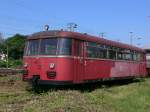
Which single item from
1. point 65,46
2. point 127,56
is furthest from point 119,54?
point 65,46

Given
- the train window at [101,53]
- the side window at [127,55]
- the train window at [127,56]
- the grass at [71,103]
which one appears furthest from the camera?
the train window at [127,56]

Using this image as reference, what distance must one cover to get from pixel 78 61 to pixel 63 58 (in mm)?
1036

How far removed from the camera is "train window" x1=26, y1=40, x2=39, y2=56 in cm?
1833

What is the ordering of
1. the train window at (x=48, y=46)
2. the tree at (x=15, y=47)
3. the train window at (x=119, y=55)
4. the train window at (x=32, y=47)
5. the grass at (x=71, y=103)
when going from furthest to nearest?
the tree at (x=15, y=47)
the train window at (x=119, y=55)
the train window at (x=32, y=47)
the train window at (x=48, y=46)
the grass at (x=71, y=103)

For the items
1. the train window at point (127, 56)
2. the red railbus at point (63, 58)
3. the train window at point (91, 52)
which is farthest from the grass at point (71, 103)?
the train window at point (127, 56)

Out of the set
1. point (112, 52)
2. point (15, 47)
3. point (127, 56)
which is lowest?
point (127, 56)

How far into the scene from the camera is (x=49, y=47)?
1778 cm

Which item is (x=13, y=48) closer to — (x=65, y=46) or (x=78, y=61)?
(x=78, y=61)

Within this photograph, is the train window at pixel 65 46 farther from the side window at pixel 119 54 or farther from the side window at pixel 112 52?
the side window at pixel 119 54

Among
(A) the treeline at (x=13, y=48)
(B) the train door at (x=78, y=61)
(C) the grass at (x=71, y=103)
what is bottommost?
(C) the grass at (x=71, y=103)

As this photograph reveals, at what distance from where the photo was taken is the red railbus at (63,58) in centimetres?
1722

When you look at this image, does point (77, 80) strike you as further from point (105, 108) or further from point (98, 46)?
point (105, 108)

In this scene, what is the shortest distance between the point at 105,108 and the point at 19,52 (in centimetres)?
8264

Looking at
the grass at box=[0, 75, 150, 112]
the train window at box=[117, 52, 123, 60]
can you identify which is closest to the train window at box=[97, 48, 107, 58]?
the train window at box=[117, 52, 123, 60]
